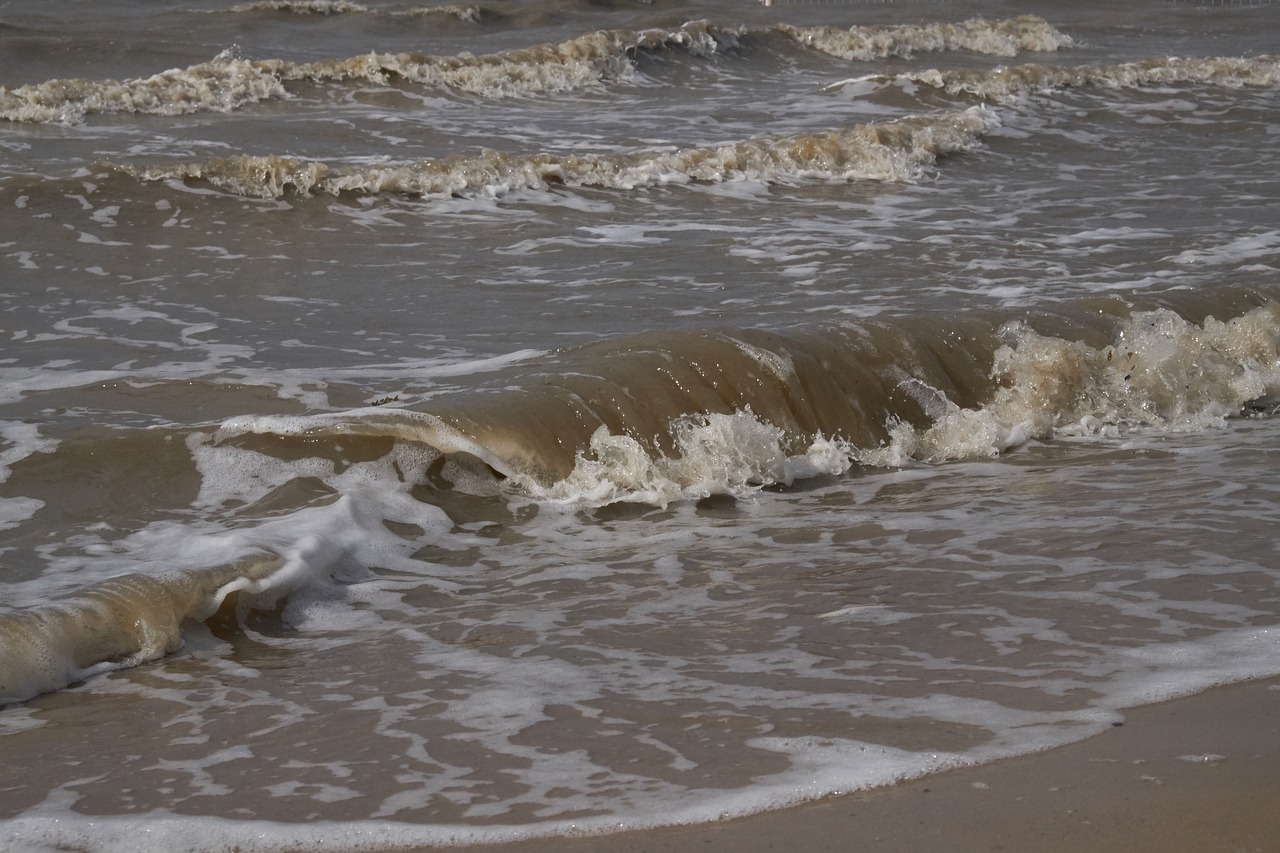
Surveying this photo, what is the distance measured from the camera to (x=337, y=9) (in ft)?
74.5

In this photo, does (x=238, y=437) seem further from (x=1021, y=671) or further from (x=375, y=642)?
(x=1021, y=671)

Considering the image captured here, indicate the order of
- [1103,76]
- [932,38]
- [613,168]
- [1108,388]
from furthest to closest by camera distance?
[932,38]
[1103,76]
[613,168]
[1108,388]

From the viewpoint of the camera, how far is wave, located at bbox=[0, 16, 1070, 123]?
14164mm

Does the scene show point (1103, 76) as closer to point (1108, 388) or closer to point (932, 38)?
point (932, 38)

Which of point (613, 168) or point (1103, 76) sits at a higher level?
point (1103, 76)

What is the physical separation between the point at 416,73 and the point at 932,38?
925 cm

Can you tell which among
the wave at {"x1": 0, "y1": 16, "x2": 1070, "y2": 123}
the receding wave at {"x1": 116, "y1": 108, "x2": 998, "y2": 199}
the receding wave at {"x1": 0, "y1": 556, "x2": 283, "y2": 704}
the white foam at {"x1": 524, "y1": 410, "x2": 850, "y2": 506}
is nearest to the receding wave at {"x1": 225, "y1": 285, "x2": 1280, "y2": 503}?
the white foam at {"x1": 524, "y1": 410, "x2": 850, "y2": 506}

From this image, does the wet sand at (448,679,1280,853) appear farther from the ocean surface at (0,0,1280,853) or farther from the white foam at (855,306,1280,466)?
the white foam at (855,306,1280,466)

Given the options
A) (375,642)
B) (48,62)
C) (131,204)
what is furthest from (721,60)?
(375,642)

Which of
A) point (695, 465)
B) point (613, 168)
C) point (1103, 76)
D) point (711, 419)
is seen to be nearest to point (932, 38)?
point (1103, 76)

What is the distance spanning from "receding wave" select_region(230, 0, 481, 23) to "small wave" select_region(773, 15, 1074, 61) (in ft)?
17.1

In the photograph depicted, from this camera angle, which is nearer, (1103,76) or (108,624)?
(108,624)

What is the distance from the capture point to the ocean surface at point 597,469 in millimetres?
3191

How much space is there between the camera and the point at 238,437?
547 cm
